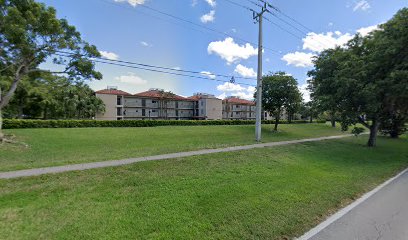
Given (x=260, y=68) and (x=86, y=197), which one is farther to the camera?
(x=260, y=68)

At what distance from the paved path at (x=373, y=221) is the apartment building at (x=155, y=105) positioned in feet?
175

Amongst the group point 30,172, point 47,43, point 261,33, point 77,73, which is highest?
point 261,33

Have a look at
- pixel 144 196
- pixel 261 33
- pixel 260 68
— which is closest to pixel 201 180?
pixel 144 196

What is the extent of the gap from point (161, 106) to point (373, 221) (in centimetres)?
6001

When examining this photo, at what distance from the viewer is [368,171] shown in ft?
30.9

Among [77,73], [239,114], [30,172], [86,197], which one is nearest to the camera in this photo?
[86,197]

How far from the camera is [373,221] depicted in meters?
4.75

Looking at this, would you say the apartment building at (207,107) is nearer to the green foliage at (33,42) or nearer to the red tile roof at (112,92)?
the red tile roof at (112,92)

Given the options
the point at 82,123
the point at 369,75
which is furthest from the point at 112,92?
the point at 369,75

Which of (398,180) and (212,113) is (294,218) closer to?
(398,180)

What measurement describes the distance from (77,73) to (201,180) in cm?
1287

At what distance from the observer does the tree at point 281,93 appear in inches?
1095

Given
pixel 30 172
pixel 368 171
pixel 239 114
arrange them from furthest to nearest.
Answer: pixel 239 114, pixel 368 171, pixel 30 172

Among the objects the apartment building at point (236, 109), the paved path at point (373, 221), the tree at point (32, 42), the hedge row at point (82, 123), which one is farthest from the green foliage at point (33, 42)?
the apartment building at point (236, 109)
